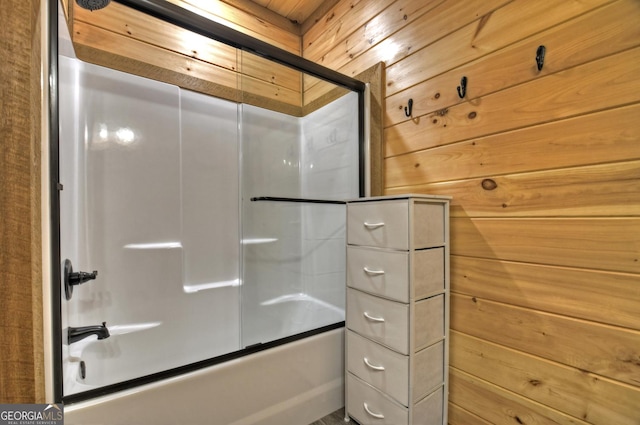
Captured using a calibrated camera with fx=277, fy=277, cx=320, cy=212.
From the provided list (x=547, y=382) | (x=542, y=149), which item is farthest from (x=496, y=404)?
(x=542, y=149)

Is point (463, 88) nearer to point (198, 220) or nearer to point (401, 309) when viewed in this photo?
point (401, 309)

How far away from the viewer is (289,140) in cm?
195

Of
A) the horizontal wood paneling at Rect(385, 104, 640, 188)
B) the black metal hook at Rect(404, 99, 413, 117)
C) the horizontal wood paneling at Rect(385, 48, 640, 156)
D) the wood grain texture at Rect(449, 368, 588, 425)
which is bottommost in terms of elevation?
the wood grain texture at Rect(449, 368, 588, 425)

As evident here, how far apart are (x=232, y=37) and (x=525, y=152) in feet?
4.39

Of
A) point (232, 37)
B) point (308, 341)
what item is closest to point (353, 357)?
point (308, 341)

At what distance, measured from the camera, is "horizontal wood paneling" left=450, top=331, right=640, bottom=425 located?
843 mm

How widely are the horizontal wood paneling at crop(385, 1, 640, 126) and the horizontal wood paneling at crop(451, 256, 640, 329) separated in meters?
Result: 0.70

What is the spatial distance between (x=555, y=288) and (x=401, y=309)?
0.53 m

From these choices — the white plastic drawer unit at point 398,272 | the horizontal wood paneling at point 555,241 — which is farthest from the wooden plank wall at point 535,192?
the white plastic drawer unit at point 398,272

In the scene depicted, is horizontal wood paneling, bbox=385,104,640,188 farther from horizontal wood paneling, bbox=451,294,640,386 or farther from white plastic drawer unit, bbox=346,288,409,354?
white plastic drawer unit, bbox=346,288,409,354

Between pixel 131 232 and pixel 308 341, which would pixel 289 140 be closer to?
pixel 131 232

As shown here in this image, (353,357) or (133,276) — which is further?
(133,276)

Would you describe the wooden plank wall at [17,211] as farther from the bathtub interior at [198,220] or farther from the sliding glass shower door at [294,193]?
the sliding glass shower door at [294,193]

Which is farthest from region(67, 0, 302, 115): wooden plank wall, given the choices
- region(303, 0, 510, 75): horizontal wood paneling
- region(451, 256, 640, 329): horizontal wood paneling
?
region(451, 256, 640, 329): horizontal wood paneling
